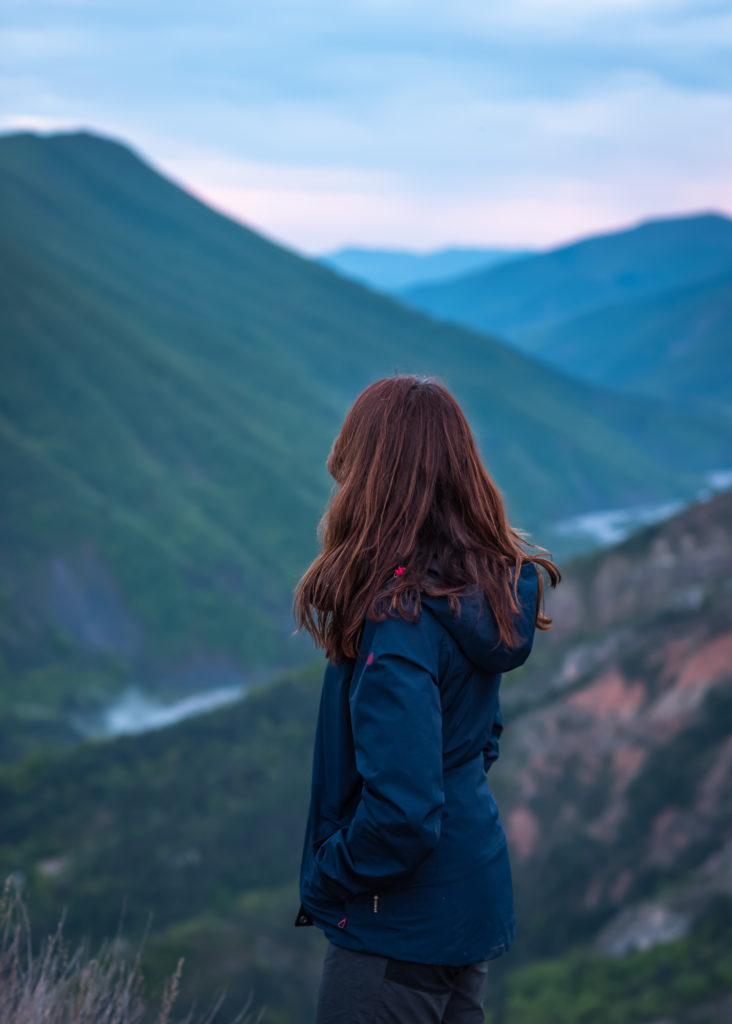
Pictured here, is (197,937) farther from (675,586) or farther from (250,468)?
(250,468)

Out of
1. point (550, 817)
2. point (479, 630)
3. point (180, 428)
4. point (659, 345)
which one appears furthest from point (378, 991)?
point (659, 345)

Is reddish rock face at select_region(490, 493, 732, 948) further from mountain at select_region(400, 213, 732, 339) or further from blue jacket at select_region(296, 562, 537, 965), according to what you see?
mountain at select_region(400, 213, 732, 339)

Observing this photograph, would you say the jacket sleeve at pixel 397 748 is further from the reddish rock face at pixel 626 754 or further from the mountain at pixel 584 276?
the mountain at pixel 584 276

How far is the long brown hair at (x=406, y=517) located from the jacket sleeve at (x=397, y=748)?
0.12 m

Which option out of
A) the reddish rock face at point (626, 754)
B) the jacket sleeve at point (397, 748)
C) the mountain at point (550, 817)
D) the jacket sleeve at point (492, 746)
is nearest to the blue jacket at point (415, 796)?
the jacket sleeve at point (397, 748)

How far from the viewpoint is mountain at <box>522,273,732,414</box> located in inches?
4577

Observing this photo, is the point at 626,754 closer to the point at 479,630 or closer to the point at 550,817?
the point at 550,817

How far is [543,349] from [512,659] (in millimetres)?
153483

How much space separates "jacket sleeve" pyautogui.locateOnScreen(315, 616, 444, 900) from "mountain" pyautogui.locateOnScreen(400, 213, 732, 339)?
16462cm

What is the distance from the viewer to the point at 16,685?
30.2m

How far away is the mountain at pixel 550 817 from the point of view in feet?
35.2

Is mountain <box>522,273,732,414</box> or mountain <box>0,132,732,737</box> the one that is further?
mountain <box>522,273,732,414</box>

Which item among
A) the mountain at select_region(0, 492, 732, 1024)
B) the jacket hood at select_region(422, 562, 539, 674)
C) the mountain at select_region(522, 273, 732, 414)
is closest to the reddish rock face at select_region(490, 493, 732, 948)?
the mountain at select_region(0, 492, 732, 1024)

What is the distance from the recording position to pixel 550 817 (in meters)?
13.5
